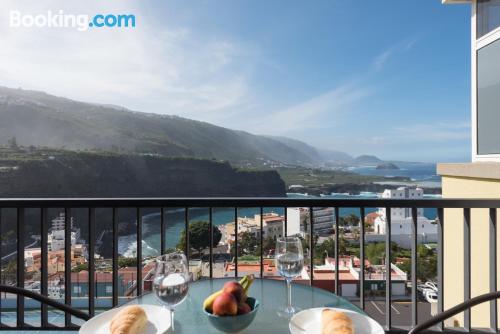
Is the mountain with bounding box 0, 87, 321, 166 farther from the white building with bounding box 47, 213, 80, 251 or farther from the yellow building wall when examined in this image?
the white building with bounding box 47, 213, 80, 251

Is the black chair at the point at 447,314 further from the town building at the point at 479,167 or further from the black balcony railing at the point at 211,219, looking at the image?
the town building at the point at 479,167

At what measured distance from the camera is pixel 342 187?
617 centimetres

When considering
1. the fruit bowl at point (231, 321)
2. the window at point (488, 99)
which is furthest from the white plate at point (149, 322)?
the window at point (488, 99)

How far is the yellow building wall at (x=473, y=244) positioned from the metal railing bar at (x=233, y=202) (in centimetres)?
110

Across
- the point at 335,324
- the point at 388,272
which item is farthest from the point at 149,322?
the point at 388,272

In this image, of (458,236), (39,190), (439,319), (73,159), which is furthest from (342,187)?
(73,159)

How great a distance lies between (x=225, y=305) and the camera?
83 centimetres

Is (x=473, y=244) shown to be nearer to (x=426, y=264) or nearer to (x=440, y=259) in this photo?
(x=426, y=264)

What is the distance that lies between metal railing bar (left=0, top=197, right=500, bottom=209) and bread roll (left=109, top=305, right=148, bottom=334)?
4.02ft

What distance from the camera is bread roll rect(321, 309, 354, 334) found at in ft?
2.59

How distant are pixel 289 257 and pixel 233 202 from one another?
1.09 metres

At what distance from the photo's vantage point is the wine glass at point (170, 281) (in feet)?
2.84

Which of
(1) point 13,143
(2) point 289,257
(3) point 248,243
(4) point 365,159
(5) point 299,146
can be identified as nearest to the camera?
(2) point 289,257

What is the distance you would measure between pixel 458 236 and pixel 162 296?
4331 mm
